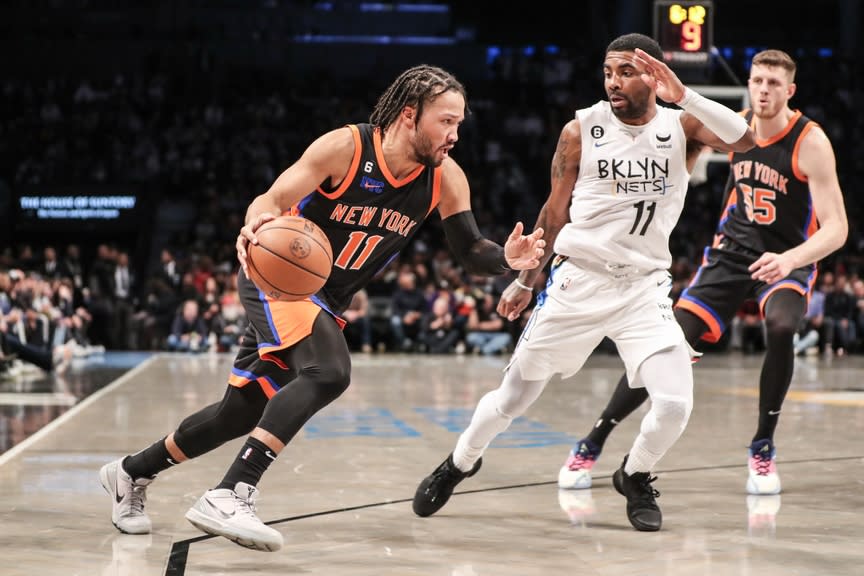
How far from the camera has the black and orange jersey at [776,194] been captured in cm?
571

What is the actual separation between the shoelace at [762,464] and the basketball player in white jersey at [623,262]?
0.84m

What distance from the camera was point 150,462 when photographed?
4.52 metres

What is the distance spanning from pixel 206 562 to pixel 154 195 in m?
18.8

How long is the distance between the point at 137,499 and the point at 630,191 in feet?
7.45

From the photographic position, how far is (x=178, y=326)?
1706 cm

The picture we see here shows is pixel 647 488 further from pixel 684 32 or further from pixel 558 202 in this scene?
pixel 684 32

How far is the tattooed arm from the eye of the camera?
4.91 metres

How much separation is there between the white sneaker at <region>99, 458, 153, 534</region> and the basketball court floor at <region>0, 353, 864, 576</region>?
0.21 ft

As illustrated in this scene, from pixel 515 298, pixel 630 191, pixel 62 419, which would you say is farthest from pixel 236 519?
pixel 62 419

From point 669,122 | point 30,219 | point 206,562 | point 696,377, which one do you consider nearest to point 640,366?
point 669,122

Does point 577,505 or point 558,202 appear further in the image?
point 577,505

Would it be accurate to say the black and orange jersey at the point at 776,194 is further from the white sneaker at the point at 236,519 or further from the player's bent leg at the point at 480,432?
the white sneaker at the point at 236,519

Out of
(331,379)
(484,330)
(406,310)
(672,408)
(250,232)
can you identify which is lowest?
(484,330)

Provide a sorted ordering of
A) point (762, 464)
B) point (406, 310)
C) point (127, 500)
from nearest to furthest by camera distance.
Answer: point (127, 500)
point (762, 464)
point (406, 310)
